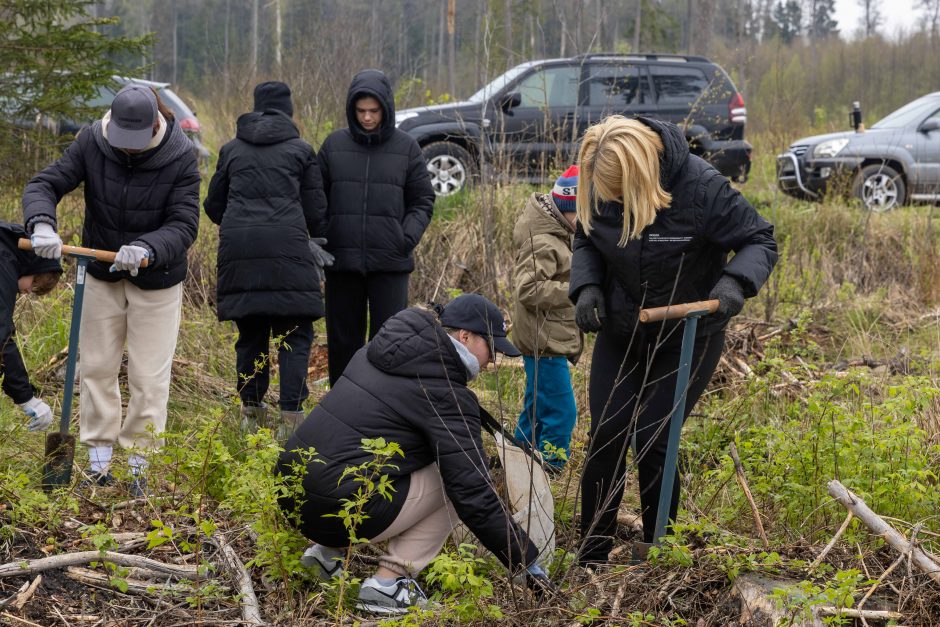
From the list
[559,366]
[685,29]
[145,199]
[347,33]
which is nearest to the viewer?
[145,199]

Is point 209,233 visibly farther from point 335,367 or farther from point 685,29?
point 685,29

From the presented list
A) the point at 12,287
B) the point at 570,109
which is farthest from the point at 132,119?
the point at 570,109

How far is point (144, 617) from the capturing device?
3.42m

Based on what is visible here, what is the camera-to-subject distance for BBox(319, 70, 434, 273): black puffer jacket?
5.33 metres

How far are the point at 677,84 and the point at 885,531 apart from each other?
31.9ft

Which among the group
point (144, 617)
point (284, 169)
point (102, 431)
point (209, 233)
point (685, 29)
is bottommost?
point (144, 617)

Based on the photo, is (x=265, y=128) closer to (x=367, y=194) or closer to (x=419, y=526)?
(x=367, y=194)

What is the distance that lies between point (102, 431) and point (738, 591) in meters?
2.75

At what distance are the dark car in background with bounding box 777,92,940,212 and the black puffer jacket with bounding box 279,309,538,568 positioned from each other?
8.73m

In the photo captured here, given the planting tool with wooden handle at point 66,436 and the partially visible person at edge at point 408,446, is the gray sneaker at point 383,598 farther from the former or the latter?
the planting tool with wooden handle at point 66,436

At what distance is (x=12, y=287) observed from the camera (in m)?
4.27

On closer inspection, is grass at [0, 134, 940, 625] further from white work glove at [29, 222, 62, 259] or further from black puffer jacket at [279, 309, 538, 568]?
white work glove at [29, 222, 62, 259]

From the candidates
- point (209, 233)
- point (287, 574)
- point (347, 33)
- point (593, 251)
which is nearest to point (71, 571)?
point (287, 574)

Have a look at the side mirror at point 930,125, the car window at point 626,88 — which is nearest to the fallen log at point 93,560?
the car window at point 626,88
